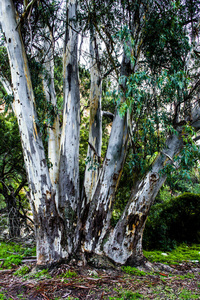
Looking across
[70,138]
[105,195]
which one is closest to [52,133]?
[70,138]

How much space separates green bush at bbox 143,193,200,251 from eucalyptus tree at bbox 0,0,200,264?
78.1 inches

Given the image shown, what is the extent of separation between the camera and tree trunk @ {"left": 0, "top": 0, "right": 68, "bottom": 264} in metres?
3.10

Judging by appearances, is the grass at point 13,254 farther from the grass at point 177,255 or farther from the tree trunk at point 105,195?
the grass at point 177,255

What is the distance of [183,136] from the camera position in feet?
11.0

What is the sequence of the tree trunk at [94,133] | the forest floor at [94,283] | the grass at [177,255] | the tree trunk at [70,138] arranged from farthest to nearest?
the tree trunk at [94,133], the grass at [177,255], the tree trunk at [70,138], the forest floor at [94,283]

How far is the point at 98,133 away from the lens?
4434 mm

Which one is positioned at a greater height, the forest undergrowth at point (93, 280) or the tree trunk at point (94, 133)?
the tree trunk at point (94, 133)

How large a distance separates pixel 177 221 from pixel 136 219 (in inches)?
105

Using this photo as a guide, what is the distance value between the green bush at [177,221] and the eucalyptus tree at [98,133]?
198 centimetres

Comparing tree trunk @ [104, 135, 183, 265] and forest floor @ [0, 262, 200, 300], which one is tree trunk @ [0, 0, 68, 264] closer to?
forest floor @ [0, 262, 200, 300]

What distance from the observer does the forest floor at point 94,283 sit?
8.09 feet

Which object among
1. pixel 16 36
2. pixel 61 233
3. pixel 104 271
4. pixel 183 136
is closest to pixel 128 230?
pixel 104 271

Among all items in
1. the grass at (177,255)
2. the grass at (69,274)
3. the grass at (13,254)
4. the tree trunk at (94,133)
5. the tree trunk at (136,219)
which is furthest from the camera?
the tree trunk at (94,133)

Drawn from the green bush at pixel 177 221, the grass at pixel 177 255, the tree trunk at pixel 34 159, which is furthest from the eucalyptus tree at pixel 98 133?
the green bush at pixel 177 221
